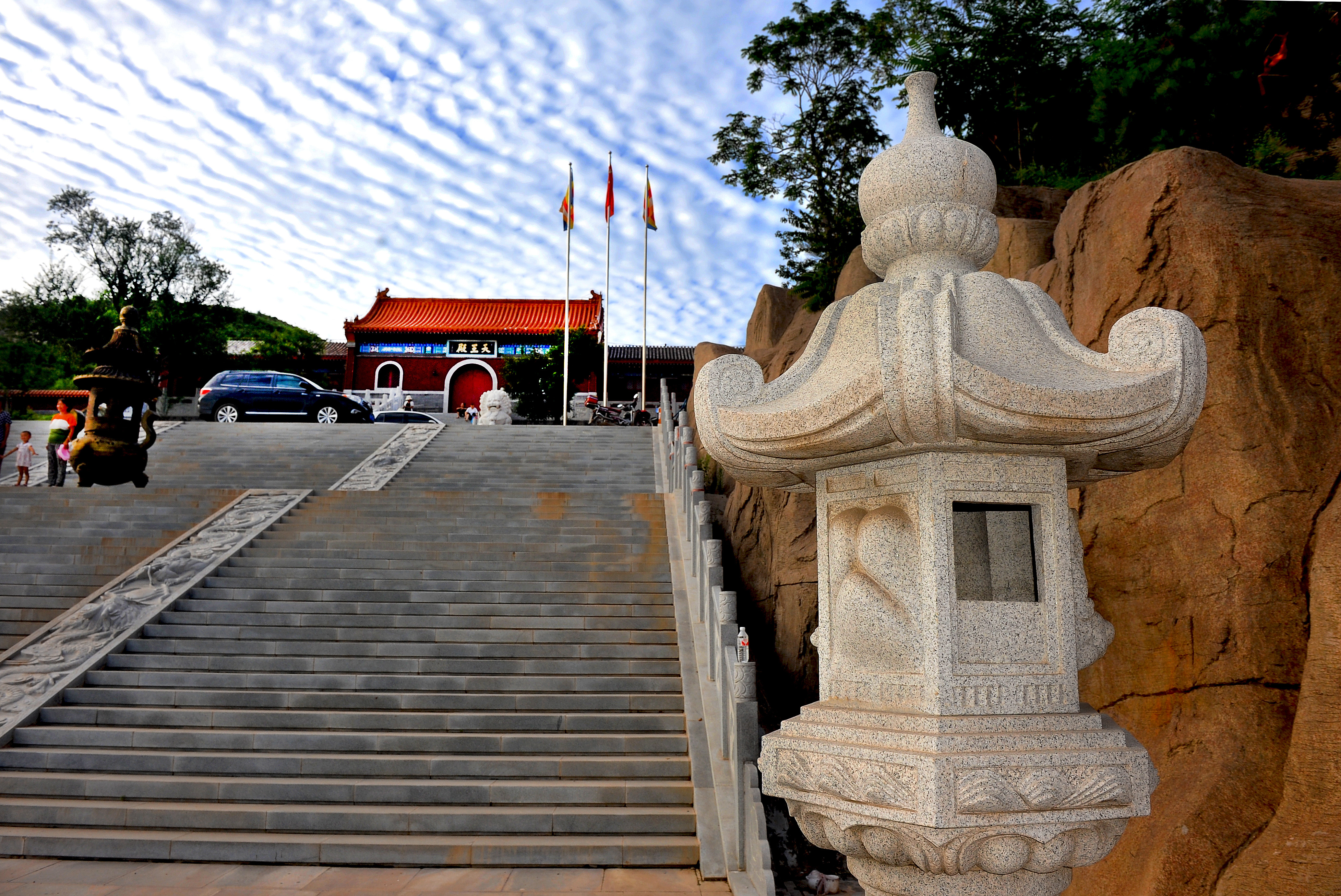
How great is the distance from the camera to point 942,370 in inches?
114

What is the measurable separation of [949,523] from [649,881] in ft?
12.0

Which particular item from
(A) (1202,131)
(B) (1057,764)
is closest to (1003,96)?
(A) (1202,131)

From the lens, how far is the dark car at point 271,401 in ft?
71.2

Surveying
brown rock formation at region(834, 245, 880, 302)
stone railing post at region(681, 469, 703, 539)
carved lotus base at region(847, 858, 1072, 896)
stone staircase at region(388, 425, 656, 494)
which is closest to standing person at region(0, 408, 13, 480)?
stone staircase at region(388, 425, 656, 494)

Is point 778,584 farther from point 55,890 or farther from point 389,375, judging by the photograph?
point 389,375

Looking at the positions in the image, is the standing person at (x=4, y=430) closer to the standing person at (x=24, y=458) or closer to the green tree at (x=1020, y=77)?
the standing person at (x=24, y=458)

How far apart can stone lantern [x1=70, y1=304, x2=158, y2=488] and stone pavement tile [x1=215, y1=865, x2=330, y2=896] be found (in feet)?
29.8

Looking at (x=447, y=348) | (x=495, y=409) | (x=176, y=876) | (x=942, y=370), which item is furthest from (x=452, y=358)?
(x=942, y=370)

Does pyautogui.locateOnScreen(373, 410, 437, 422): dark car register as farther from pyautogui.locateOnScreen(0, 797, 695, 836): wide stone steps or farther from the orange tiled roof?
pyautogui.locateOnScreen(0, 797, 695, 836): wide stone steps

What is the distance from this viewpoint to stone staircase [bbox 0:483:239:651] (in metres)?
9.18

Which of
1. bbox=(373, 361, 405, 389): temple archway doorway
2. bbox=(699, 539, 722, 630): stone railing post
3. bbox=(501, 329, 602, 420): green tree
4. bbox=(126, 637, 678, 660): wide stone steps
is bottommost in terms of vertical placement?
bbox=(126, 637, 678, 660): wide stone steps

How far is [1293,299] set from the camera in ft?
17.1

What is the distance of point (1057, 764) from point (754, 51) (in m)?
19.3

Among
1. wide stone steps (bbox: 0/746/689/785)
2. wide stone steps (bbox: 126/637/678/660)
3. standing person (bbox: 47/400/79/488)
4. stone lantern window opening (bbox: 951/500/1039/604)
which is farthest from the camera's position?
standing person (bbox: 47/400/79/488)
